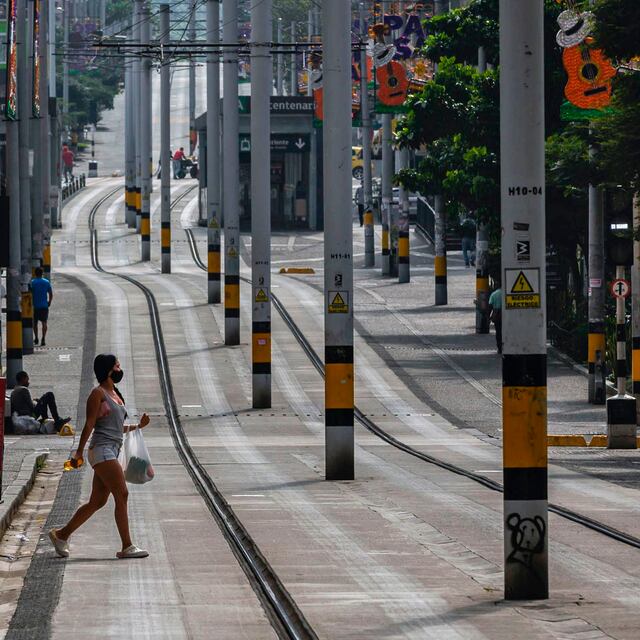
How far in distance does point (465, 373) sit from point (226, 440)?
11028 millimetres

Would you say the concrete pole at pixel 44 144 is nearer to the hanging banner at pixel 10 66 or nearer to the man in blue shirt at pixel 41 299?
the man in blue shirt at pixel 41 299

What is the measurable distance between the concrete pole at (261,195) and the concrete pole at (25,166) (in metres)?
6.06

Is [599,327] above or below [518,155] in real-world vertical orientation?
below

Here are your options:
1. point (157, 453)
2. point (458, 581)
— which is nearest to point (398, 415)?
point (157, 453)

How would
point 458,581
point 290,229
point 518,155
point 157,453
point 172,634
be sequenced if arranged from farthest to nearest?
point 290,229
point 157,453
point 458,581
point 518,155
point 172,634

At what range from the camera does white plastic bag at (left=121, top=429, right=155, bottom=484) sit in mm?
14102

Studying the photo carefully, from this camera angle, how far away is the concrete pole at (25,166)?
120ft

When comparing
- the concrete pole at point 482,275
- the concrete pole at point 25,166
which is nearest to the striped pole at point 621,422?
the concrete pole at point 25,166

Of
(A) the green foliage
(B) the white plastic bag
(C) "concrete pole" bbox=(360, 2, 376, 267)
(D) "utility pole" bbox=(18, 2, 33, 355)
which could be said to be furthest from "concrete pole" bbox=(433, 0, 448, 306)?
(B) the white plastic bag

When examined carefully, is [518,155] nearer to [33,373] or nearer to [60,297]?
[33,373]

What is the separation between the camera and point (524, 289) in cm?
1118

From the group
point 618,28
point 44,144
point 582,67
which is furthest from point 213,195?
point 618,28

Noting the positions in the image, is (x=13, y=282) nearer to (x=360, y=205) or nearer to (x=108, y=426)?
(x=108, y=426)

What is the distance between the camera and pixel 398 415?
31891mm
